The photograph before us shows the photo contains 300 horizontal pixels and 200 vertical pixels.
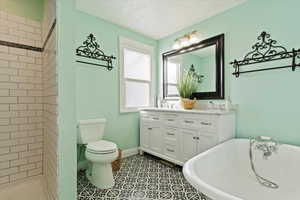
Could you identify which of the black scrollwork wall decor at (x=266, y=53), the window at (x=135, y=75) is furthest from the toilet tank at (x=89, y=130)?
the black scrollwork wall decor at (x=266, y=53)

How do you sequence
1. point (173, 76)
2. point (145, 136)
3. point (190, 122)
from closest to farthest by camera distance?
1. point (190, 122)
2. point (145, 136)
3. point (173, 76)

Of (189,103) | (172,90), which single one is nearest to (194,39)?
(172,90)

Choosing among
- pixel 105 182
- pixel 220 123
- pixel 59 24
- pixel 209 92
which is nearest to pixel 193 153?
pixel 220 123

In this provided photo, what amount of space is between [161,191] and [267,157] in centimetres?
121

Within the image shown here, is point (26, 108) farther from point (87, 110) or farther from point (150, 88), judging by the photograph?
point (150, 88)

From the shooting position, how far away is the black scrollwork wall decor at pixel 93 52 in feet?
7.22

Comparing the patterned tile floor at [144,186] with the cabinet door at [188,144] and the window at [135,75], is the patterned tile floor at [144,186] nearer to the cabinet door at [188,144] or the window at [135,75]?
the cabinet door at [188,144]

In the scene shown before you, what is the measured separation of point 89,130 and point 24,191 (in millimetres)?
935

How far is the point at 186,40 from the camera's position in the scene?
2561 millimetres

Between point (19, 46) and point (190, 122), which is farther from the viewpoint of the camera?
point (190, 122)

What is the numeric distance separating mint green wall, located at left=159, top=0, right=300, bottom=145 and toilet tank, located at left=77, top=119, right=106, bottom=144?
196cm

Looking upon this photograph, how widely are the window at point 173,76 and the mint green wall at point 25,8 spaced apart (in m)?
2.17

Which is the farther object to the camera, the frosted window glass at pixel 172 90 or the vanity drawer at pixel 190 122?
the frosted window glass at pixel 172 90

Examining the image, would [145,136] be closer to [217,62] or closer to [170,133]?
[170,133]
